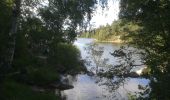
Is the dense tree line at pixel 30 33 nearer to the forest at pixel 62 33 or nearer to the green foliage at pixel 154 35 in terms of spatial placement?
the forest at pixel 62 33

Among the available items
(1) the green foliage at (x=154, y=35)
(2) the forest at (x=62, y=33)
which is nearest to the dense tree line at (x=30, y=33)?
(2) the forest at (x=62, y=33)

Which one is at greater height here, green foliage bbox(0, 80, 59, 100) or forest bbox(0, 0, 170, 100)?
forest bbox(0, 0, 170, 100)

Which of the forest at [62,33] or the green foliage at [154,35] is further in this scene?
the forest at [62,33]

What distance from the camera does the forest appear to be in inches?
486

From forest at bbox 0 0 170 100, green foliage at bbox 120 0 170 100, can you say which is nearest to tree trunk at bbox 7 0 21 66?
forest at bbox 0 0 170 100

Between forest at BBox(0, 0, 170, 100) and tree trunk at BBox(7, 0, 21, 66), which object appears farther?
tree trunk at BBox(7, 0, 21, 66)

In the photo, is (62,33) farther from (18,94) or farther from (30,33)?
(18,94)

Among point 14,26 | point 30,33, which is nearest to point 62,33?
point 30,33

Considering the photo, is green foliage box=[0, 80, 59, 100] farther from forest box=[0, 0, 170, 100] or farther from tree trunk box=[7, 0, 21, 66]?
tree trunk box=[7, 0, 21, 66]

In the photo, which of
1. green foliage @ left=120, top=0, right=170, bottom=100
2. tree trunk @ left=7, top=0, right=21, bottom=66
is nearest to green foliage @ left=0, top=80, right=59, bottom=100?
tree trunk @ left=7, top=0, right=21, bottom=66

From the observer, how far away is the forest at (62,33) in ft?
40.5

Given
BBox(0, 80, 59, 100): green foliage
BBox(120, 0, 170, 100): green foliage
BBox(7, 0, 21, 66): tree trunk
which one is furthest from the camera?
BBox(7, 0, 21, 66): tree trunk

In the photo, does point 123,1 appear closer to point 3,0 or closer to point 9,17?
point 3,0

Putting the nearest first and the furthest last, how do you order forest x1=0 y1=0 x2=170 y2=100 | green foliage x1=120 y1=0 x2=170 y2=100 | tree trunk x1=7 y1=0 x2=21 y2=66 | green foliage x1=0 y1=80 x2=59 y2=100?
green foliage x1=120 y1=0 x2=170 y2=100
forest x1=0 y1=0 x2=170 y2=100
green foliage x1=0 y1=80 x2=59 y2=100
tree trunk x1=7 y1=0 x2=21 y2=66
